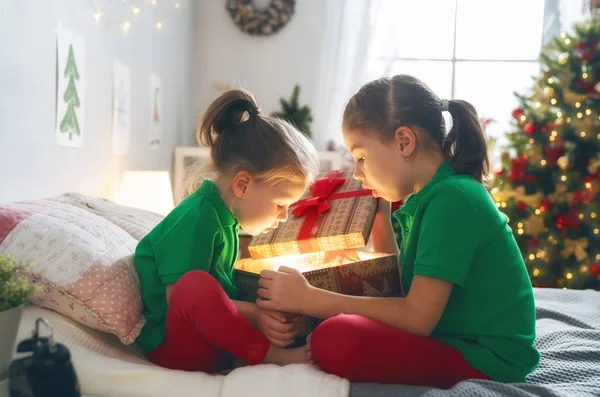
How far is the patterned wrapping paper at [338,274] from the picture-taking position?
4.60 ft

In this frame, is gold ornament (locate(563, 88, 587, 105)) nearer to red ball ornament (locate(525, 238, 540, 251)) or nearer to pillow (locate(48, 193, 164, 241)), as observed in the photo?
red ball ornament (locate(525, 238, 540, 251))

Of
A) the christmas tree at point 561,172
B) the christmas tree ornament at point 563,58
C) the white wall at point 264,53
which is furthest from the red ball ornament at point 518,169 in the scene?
the white wall at point 264,53

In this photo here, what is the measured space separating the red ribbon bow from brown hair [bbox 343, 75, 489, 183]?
366 millimetres

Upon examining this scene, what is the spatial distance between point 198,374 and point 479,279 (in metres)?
0.59

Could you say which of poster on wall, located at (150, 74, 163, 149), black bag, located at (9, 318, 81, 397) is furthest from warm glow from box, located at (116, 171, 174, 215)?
black bag, located at (9, 318, 81, 397)

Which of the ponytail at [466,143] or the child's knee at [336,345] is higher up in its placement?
the ponytail at [466,143]

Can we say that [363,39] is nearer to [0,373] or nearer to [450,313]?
[450,313]

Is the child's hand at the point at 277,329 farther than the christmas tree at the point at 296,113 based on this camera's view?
No

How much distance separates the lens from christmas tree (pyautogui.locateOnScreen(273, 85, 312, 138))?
4328 mm

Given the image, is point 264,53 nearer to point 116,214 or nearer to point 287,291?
point 116,214

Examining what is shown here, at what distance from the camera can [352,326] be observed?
4.05ft

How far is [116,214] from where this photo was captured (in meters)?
1.79

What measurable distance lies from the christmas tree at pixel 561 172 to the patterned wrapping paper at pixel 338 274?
6.67 ft

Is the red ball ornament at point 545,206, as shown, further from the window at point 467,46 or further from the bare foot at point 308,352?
the bare foot at point 308,352
